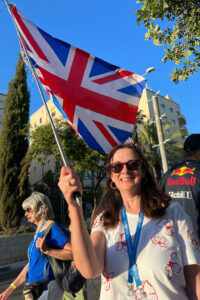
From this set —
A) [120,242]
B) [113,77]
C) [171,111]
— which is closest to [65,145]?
[113,77]

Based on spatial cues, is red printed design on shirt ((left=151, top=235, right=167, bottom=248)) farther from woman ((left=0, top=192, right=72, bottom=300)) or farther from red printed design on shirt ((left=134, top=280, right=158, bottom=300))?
woman ((left=0, top=192, right=72, bottom=300))

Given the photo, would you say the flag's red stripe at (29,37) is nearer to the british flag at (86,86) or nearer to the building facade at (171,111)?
the british flag at (86,86)

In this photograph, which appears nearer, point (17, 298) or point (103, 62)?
point (103, 62)

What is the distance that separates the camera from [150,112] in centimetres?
4659

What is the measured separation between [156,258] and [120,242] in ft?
0.69

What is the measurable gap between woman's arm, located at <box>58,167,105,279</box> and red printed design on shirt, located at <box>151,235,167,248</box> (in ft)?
1.02

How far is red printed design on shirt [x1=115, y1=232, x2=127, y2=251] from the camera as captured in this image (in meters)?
1.62

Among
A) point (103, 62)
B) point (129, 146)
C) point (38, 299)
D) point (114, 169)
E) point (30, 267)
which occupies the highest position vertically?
point (103, 62)

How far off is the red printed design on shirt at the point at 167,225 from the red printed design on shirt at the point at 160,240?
4 centimetres

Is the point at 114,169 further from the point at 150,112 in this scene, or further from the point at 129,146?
the point at 150,112

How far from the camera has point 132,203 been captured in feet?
5.92

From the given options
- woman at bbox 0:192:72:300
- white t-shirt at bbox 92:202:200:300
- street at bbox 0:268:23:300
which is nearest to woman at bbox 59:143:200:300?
white t-shirt at bbox 92:202:200:300

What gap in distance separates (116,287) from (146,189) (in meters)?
0.61

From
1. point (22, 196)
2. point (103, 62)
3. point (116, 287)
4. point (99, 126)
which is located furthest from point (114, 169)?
point (22, 196)
